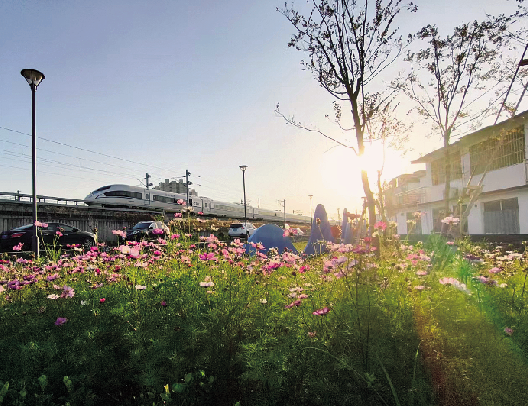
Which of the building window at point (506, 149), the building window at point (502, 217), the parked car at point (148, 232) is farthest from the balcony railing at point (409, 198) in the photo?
the parked car at point (148, 232)

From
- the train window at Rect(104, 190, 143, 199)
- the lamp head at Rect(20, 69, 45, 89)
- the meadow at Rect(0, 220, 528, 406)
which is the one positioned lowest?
the meadow at Rect(0, 220, 528, 406)

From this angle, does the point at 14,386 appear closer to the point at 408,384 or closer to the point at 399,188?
the point at 408,384

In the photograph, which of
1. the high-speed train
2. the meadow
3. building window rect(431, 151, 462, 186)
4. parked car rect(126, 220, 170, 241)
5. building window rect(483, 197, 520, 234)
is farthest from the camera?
the high-speed train

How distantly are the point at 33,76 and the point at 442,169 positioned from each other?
21.3m

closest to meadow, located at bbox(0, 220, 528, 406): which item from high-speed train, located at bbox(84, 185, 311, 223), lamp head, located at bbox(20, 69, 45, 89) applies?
lamp head, located at bbox(20, 69, 45, 89)

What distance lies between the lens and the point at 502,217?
57.5ft

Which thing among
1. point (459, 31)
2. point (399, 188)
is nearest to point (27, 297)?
point (459, 31)

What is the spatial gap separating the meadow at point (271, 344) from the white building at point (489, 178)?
10522 millimetres

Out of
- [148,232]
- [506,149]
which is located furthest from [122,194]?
[506,149]

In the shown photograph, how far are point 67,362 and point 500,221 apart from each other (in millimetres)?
20141

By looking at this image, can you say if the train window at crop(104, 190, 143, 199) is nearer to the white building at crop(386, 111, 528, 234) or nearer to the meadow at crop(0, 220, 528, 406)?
the white building at crop(386, 111, 528, 234)

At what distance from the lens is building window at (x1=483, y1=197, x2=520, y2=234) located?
16812mm

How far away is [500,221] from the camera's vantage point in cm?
1766

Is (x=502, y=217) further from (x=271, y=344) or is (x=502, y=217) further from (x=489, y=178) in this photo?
(x=271, y=344)
